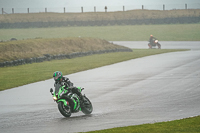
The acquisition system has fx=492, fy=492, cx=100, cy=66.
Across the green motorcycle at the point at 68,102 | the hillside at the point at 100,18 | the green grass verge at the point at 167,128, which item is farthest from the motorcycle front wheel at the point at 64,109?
the hillside at the point at 100,18

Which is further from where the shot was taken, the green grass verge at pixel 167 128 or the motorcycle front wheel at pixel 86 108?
the motorcycle front wheel at pixel 86 108

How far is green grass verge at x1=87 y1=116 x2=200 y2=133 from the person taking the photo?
934 centimetres

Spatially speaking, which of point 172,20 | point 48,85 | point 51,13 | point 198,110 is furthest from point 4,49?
point 51,13

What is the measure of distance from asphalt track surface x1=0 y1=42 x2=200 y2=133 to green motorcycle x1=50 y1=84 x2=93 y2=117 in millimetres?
178

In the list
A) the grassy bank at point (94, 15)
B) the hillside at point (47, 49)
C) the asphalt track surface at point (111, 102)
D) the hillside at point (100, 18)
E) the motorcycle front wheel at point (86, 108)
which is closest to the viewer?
the asphalt track surface at point (111, 102)

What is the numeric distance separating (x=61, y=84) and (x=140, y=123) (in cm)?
245

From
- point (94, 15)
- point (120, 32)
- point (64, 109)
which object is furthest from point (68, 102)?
point (94, 15)

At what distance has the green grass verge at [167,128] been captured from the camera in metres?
9.34

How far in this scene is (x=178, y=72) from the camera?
2233 centimetres

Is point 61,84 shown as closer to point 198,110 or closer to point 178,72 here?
point 198,110

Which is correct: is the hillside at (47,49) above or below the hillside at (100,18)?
below

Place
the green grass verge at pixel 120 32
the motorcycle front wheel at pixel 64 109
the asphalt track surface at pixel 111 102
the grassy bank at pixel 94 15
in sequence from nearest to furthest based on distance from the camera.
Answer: the asphalt track surface at pixel 111 102, the motorcycle front wheel at pixel 64 109, the green grass verge at pixel 120 32, the grassy bank at pixel 94 15

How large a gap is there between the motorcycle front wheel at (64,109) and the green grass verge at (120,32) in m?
48.1

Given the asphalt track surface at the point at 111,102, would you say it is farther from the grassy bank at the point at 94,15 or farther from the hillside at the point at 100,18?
the grassy bank at the point at 94,15
